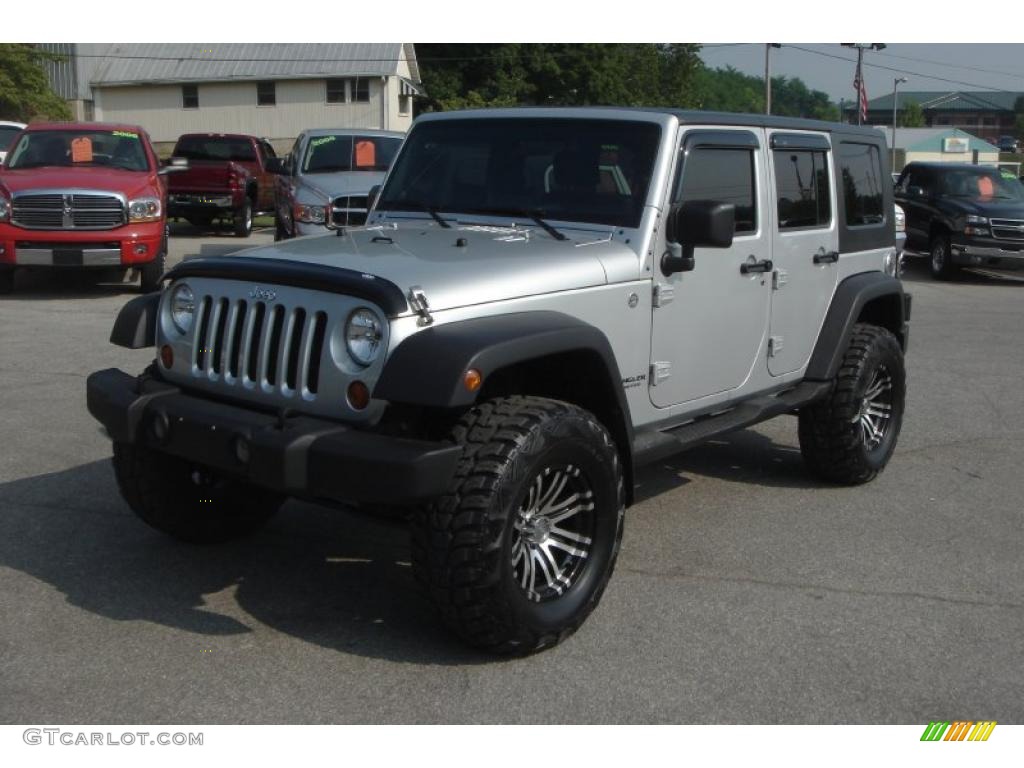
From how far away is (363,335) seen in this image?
159 inches

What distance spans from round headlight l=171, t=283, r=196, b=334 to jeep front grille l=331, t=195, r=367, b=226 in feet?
28.3

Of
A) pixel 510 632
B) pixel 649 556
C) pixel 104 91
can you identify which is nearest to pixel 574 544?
pixel 510 632

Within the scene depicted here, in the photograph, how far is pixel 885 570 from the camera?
517 centimetres

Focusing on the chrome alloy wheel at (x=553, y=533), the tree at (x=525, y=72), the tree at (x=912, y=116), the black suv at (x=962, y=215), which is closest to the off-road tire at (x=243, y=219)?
the black suv at (x=962, y=215)

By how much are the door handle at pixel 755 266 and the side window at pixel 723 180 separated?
0.16m

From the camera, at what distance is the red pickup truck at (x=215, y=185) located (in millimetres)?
21297

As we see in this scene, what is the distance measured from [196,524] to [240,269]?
132 centimetres

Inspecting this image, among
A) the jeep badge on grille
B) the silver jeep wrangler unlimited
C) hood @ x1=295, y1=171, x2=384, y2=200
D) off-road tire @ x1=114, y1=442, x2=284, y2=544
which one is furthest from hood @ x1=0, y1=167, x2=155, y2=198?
the jeep badge on grille

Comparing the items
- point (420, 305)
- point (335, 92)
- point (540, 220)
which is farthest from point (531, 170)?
point (335, 92)

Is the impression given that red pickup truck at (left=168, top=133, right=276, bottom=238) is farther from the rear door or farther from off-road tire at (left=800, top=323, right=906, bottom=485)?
off-road tire at (left=800, top=323, right=906, bottom=485)

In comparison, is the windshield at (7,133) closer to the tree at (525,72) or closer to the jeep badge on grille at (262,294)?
the jeep badge on grille at (262,294)

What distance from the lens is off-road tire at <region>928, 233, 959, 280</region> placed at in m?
18.0

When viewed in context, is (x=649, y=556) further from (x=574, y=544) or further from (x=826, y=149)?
(x=826, y=149)

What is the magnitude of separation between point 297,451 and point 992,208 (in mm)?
16209
